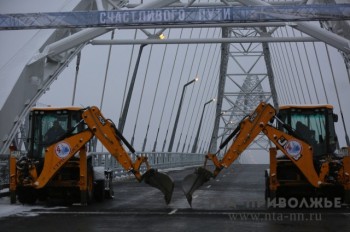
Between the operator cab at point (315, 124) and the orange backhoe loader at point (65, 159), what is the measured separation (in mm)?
3853

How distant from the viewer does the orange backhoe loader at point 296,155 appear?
1675 cm

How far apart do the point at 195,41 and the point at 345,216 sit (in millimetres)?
16858

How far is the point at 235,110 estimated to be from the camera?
118062 millimetres

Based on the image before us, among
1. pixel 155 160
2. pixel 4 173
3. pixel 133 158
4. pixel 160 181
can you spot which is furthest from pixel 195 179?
pixel 155 160

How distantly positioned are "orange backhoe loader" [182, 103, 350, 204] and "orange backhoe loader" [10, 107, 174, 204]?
196 centimetres

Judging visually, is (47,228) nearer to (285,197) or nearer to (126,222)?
(126,222)

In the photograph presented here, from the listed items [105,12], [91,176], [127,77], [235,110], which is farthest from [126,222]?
[235,110]

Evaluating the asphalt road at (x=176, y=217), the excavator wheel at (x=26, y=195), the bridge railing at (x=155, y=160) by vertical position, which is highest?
the bridge railing at (x=155, y=160)

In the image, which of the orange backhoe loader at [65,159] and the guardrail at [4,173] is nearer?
the orange backhoe loader at [65,159]

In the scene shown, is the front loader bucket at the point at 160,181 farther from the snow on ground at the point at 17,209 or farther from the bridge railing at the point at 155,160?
the snow on ground at the point at 17,209

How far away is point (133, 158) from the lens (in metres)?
35.9

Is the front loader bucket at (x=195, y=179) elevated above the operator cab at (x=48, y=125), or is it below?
below

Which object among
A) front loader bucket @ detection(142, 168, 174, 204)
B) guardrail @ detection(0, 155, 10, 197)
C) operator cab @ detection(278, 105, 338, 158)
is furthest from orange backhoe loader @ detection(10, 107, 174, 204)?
operator cab @ detection(278, 105, 338, 158)

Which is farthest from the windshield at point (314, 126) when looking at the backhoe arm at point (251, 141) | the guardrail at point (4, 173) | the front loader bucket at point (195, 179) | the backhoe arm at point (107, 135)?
the guardrail at point (4, 173)
